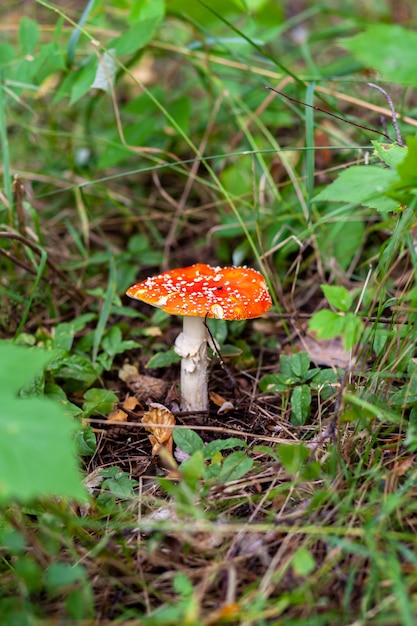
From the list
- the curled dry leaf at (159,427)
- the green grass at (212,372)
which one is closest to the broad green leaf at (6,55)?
the green grass at (212,372)

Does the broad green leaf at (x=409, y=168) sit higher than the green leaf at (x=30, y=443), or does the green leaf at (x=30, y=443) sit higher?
the broad green leaf at (x=409, y=168)

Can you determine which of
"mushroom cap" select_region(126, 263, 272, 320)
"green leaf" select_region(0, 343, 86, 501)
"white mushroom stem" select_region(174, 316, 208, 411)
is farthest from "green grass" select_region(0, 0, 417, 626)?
"mushroom cap" select_region(126, 263, 272, 320)

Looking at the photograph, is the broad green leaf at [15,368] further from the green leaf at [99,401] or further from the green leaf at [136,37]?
the green leaf at [136,37]

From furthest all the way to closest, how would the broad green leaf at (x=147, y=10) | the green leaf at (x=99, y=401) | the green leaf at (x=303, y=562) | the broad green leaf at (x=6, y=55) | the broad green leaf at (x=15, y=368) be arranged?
the broad green leaf at (x=6, y=55)
the broad green leaf at (x=147, y=10)
the green leaf at (x=99, y=401)
the green leaf at (x=303, y=562)
the broad green leaf at (x=15, y=368)

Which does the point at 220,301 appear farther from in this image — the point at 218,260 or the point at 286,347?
the point at 218,260

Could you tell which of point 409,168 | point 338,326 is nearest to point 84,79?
point 409,168

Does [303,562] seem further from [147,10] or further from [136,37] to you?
[147,10]

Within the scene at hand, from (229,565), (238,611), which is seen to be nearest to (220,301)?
(229,565)
